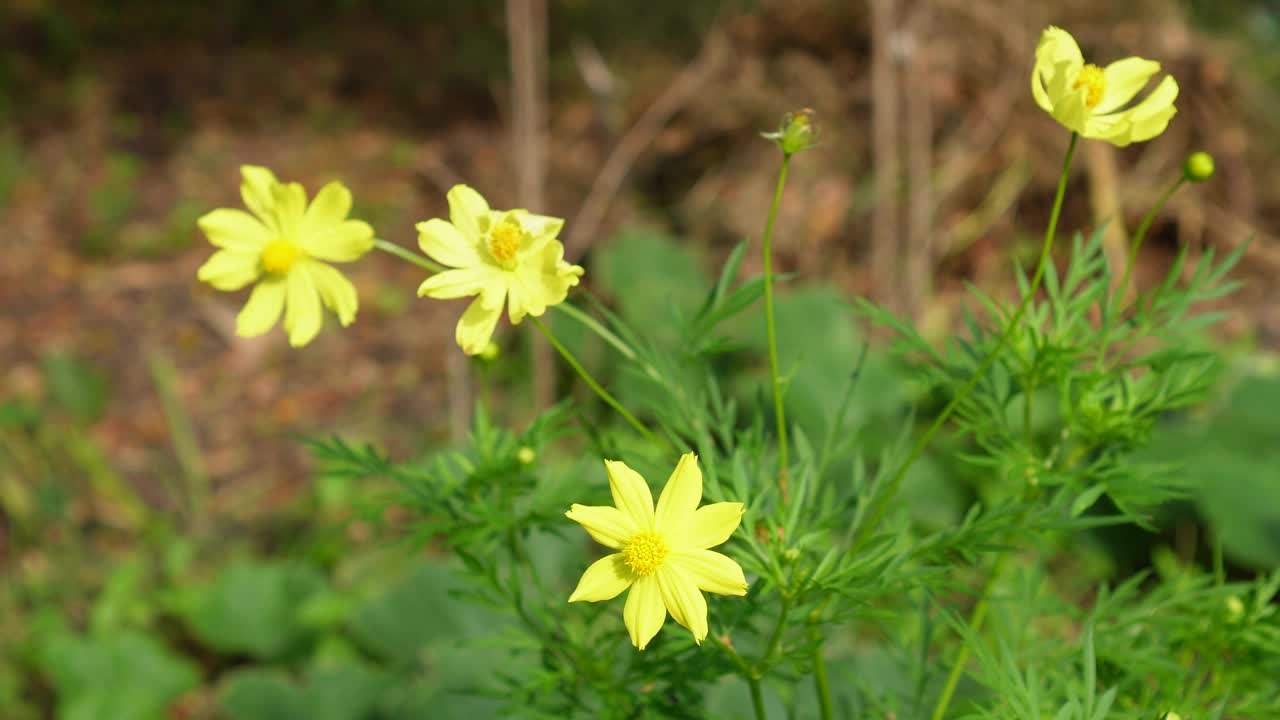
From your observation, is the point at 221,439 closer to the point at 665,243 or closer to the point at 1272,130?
the point at 665,243

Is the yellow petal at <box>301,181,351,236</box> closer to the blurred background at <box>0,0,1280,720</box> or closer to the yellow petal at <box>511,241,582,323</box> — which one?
the yellow petal at <box>511,241,582,323</box>

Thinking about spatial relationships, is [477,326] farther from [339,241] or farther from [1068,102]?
[1068,102]

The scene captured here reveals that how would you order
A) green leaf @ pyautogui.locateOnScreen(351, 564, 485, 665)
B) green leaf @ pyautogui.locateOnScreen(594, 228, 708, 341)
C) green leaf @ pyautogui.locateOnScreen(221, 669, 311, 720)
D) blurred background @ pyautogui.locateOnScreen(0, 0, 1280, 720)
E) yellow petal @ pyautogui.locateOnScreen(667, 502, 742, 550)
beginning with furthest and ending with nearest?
1. green leaf @ pyautogui.locateOnScreen(594, 228, 708, 341)
2. blurred background @ pyautogui.locateOnScreen(0, 0, 1280, 720)
3. green leaf @ pyautogui.locateOnScreen(351, 564, 485, 665)
4. green leaf @ pyautogui.locateOnScreen(221, 669, 311, 720)
5. yellow petal @ pyautogui.locateOnScreen(667, 502, 742, 550)

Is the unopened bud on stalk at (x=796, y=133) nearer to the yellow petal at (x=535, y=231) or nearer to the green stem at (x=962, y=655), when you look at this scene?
the yellow petal at (x=535, y=231)

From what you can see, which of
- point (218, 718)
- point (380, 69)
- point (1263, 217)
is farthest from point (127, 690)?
point (380, 69)

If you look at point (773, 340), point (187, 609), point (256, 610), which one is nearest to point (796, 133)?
point (773, 340)

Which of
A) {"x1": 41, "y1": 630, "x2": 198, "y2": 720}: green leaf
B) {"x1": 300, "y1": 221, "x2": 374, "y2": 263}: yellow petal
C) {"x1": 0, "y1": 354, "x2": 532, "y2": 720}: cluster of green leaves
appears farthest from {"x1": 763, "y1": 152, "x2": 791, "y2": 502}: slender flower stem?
{"x1": 41, "y1": 630, "x2": 198, "y2": 720}: green leaf

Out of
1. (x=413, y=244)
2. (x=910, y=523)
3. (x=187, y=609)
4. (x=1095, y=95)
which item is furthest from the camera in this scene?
(x=413, y=244)
